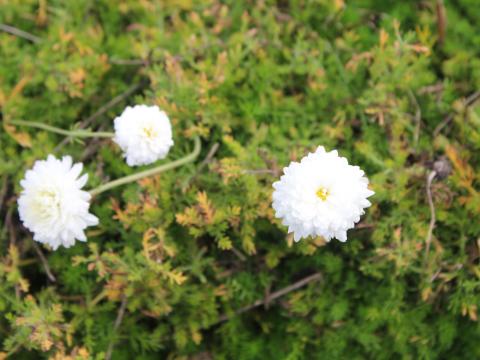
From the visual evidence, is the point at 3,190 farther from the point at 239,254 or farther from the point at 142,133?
the point at 239,254

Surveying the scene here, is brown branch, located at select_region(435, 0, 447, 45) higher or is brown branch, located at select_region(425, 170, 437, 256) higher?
brown branch, located at select_region(435, 0, 447, 45)

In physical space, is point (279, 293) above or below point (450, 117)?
below

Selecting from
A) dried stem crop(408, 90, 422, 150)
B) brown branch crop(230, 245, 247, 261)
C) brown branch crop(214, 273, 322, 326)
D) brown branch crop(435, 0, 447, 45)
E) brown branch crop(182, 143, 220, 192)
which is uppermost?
brown branch crop(435, 0, 447, 45)

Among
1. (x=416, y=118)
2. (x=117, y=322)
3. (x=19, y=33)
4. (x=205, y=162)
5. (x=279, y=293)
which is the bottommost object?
(x=117, y=322)

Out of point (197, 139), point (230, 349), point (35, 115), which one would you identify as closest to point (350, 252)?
point (230, 349)

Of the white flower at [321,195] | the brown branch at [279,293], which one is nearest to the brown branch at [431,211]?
the brown branch at [279,293]

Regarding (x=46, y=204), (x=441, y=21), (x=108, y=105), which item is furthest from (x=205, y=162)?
(x=441, y=21)

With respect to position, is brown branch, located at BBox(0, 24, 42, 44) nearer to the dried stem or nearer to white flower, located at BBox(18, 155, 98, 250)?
white flower, located at BBox(18, 155, 98, 250)

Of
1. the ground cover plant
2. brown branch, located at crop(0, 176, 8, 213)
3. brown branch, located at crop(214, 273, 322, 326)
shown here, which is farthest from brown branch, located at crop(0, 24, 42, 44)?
brown branch, located at crop(214, 273, 322, 326)

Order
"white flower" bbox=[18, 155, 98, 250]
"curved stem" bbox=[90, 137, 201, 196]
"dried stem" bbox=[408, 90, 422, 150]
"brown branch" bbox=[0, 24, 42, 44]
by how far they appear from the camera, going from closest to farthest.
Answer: "white flower" bbox=[18, 155, 98, 250] < "curved stem" bbox=[90, 137, 201, 196] < "dried stem" bbox=[408, 90, 422, 150] < "brown branch" bbox=[0, 24, 42, 44]
